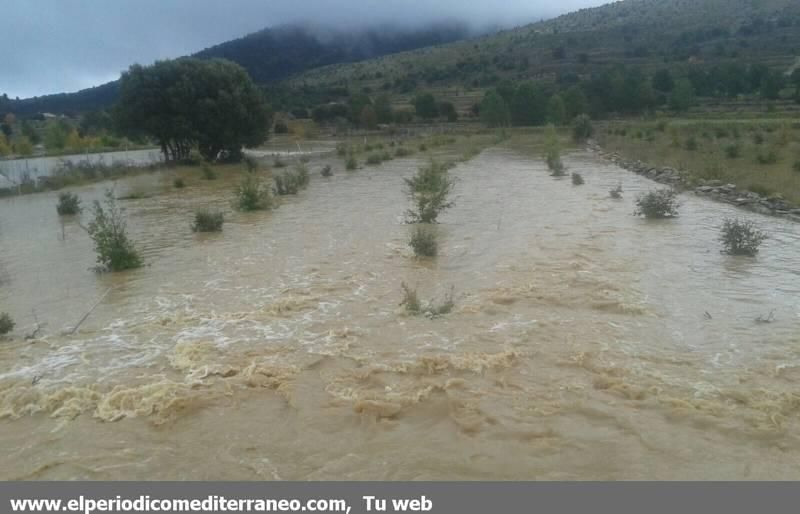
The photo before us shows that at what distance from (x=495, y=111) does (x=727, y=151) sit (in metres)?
A: 30.0

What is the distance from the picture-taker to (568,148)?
39.8 m

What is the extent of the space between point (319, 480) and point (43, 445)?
2.40m

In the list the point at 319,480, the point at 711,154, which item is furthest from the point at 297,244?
the point at 711,154

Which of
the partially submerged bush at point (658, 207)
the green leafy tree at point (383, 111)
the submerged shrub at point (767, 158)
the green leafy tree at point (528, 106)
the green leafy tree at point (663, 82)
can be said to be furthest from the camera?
the green leafy tree at point (383, 111)

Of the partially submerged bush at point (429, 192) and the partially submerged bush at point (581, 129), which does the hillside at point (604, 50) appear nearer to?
the partially submerged bush at point (581, 129)

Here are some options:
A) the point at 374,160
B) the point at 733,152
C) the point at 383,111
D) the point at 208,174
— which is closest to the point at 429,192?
the point at 733,152

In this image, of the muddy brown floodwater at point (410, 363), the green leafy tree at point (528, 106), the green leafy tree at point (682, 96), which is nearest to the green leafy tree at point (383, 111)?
the green leafy tree at point (528, 106)

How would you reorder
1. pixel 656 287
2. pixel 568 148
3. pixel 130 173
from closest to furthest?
1. pixel 656 287
2. pixel 130 173
3. pixel 568 148

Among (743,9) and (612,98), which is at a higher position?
(743,9)

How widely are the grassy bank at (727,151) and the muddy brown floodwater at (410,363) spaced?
709cm

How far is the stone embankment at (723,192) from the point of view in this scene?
15.8 meters

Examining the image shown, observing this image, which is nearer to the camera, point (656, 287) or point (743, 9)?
point (656, 287)

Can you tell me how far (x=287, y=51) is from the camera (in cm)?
12644
